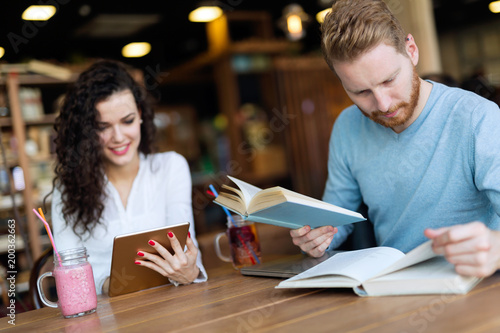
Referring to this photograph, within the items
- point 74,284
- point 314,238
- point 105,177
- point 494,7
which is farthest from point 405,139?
point 494,7

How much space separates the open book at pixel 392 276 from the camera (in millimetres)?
963

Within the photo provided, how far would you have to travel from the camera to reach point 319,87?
6.82 meters

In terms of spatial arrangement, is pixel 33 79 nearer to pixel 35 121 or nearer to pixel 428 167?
pixel 35 121

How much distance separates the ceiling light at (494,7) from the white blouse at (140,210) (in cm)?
870

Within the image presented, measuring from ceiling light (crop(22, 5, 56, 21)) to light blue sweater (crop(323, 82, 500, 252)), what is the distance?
478 centimetres

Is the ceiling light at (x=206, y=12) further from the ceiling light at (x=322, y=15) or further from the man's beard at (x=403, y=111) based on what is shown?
the man's beard at (x=403, y=111)

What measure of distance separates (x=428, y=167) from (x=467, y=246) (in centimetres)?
55

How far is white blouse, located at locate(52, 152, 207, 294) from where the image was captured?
6.28 ft

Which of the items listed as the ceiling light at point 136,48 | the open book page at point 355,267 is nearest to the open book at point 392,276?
the open book page at point 355,267

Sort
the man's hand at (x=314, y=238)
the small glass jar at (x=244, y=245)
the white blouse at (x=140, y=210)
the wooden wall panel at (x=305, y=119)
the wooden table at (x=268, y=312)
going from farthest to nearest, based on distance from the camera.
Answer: the wooden wall panel at (x=305, y=119) → the white blouse at (x=140, y=210) → the small glass jar at (x=244, y=245) → the man's hand at (x=314, y=238) → the wooden table at (x=268, y=312)

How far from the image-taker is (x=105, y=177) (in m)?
2.06

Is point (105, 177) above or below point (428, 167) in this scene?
above

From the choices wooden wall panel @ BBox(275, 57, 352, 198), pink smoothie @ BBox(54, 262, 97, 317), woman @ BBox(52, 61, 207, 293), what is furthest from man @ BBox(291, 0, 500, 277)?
wooden wall panel @ BBox(275, 57, 352, 198)

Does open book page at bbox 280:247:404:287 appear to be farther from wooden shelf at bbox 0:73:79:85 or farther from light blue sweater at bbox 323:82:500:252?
wooden shelf at bbox 0:73:79:85
